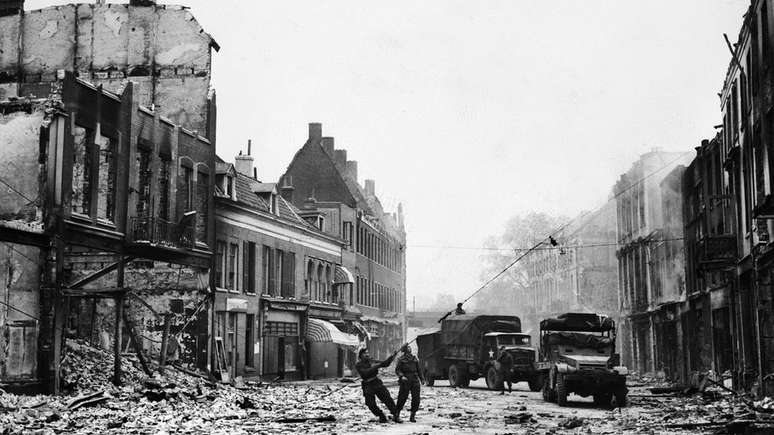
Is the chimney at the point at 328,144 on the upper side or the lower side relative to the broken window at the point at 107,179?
upper

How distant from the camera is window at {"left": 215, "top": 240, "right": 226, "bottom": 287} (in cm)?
A: 3409

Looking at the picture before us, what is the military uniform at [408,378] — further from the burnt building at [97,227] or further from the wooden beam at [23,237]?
the wooden beam at [23,237]

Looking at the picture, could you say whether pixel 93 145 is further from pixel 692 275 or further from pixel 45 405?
pixel 692 275

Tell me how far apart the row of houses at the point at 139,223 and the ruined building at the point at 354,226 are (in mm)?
2931

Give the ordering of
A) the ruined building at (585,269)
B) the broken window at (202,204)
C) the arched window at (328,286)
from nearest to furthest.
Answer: the broken window at (202,204), the arched window at (328,286), the ruined building at (585,269)

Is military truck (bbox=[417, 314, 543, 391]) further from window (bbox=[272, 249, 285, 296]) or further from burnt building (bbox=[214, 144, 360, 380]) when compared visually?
window (bbox=[272, 249, 285, 296])

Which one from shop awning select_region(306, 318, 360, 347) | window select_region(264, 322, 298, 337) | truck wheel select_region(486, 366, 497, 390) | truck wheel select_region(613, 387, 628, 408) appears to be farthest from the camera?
shop awning select_region(306, 318, 360, 347)

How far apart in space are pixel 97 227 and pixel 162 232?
13.2 feet

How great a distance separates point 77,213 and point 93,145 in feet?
6.42

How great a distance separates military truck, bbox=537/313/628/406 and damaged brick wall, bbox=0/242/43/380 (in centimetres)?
1342

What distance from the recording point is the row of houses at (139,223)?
22.2 metres

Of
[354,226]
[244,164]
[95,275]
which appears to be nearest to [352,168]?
[354,226]

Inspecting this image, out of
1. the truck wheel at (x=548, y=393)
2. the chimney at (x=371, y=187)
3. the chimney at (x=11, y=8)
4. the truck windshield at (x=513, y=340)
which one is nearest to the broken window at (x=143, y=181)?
the chimney at (x=11, y=8)

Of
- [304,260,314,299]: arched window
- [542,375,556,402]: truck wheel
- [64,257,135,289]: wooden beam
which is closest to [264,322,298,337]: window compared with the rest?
[304,260,314,299]: arched window
